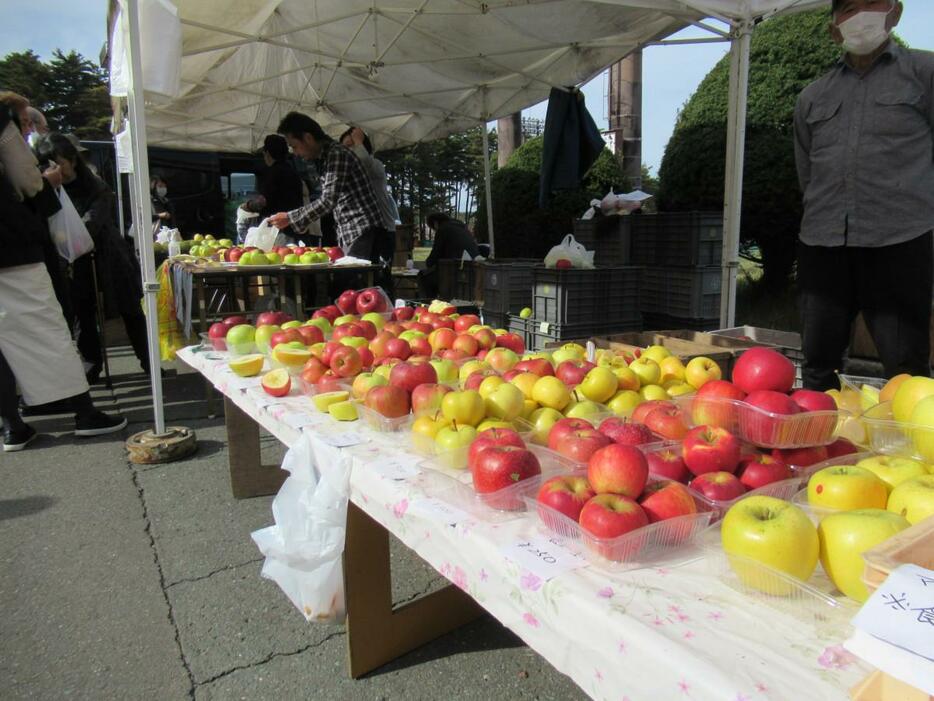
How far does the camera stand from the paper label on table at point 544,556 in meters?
1.02

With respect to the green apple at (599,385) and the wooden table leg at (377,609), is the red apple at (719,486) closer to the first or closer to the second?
the green apple at (599,385)

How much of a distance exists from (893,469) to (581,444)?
57 cm

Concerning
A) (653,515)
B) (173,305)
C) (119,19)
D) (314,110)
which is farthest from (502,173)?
(653,515)

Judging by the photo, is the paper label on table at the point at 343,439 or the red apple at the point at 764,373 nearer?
the red apple at the point at 764,373

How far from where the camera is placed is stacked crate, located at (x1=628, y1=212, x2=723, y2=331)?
563cm

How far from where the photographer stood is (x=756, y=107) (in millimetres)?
7488

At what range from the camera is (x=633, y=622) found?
877 millimetres

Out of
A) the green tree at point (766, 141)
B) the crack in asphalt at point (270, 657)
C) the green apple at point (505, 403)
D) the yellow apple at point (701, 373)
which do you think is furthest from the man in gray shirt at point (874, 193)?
the green tree at point (766, 141)

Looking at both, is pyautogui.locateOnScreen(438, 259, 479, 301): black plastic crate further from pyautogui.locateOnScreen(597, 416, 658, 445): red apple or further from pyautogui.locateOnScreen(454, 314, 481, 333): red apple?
pyautogui.locateOnScreen(597, 416, 658, 445): red apple

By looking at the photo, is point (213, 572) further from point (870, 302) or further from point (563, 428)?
point (870, 302)

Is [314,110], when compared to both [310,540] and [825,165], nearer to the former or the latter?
[825,165]

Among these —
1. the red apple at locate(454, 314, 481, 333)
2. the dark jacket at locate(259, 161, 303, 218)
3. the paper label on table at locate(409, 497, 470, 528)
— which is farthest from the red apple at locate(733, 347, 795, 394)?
the dark jacket at locate(259, 161, 303, 218)

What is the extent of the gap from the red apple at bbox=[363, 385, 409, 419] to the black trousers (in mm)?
1992

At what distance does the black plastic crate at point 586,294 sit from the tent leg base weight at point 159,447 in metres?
2.72
